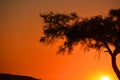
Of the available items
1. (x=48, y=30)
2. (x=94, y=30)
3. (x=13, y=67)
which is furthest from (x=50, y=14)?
(x=13, y=67)

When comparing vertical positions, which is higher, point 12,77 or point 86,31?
point 86,31

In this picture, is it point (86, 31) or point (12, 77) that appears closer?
point (86, 31)

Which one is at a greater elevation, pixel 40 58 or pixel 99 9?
pixel 99 9

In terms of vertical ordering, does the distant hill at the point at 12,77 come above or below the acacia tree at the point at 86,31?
below

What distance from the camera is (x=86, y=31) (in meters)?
15.5

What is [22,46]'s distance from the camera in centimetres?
1820

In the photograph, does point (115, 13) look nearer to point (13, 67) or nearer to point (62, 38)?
point (62, 38)

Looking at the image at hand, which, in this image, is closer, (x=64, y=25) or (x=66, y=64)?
(x=64, y=25)

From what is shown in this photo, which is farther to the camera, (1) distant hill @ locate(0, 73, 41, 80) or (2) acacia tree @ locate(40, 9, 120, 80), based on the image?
(1) distant hill @ locate(0, 73, 41, 80)

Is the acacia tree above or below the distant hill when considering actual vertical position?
above

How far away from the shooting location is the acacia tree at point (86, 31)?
1535 centimetres

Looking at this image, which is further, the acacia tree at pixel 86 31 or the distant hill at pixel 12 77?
the distant hill at pixel 12 77

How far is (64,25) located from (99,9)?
2.84 m

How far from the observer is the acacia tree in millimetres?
15347
